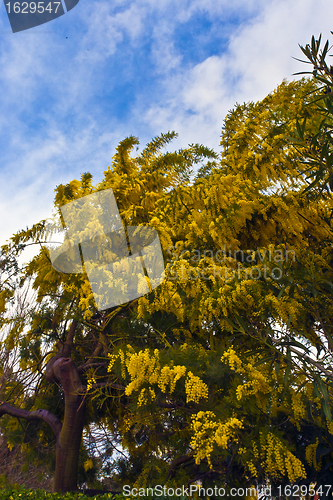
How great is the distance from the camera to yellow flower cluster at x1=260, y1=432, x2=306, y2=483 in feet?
8.75

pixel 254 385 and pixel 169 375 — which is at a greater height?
pixel 169 375

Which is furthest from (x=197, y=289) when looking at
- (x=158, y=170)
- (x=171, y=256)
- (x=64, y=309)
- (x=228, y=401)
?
(x=64, y=309)

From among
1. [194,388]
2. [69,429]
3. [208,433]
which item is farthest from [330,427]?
[69,429]

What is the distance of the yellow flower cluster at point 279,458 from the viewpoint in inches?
105

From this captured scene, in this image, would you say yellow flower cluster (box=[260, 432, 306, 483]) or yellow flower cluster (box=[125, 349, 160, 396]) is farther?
yellow flower cluster (box=[125, 349, 160, 396])

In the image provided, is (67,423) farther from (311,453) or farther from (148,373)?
(311,453)

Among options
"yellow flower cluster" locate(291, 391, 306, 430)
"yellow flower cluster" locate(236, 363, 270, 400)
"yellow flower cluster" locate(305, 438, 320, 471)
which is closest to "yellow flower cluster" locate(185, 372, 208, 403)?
"yellow flower cluster" locate(236, 363, 270, 400)

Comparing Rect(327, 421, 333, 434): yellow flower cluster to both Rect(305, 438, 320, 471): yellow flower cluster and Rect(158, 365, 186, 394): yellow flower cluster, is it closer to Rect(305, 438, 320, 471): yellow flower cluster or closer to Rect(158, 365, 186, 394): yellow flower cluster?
Rect(305, 438, 320, 471): yellow flower cluster

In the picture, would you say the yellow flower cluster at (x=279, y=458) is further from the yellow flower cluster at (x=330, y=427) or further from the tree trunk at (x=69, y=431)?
the tree trunk at (x=69, y=431)

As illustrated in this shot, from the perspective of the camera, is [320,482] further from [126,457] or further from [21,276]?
[21,276]

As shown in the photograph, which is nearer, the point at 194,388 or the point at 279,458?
the point at 279,458

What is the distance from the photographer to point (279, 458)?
2.71 m

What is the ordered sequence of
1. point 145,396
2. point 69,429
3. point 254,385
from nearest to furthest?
point 254,385, point 145,396, point 69,429

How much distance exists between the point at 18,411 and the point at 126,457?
7.60 ft
